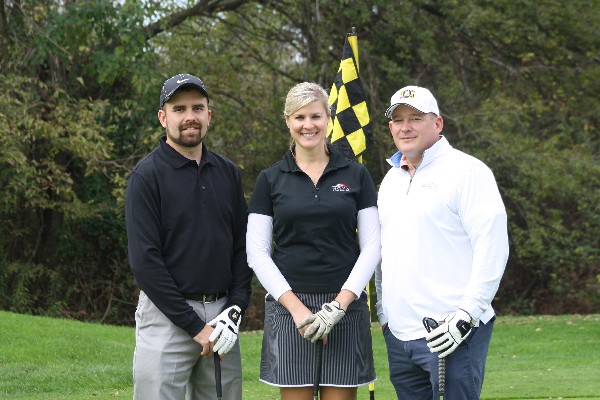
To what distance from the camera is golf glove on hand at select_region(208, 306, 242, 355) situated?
4.13 m

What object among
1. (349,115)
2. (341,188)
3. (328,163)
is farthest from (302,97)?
(349,115)

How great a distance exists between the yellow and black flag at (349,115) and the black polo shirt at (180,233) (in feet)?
8.39

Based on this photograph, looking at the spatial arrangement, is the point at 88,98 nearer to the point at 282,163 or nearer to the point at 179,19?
the point at 179,19

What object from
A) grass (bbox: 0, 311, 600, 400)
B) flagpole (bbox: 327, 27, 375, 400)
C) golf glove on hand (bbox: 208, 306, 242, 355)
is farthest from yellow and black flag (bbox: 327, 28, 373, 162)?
golf glove on hand (bbox: 208, 306, 242, 355)

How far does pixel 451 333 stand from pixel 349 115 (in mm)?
3265

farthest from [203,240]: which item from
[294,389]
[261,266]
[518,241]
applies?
[518,241]

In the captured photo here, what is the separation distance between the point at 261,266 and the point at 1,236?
12124 mm

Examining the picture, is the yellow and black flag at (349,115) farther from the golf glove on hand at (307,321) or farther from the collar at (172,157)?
the golf glove on hand at (307,321)

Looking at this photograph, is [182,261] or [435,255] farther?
[182,261]

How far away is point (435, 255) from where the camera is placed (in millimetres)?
4012

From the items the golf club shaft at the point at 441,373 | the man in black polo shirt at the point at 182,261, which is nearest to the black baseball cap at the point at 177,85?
the man in black polo shirt at the point at 182,261

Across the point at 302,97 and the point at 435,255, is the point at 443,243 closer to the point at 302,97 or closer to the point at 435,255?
the point at 435,255

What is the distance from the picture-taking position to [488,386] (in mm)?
8484

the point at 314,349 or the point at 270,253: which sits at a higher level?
the point at 270,253
